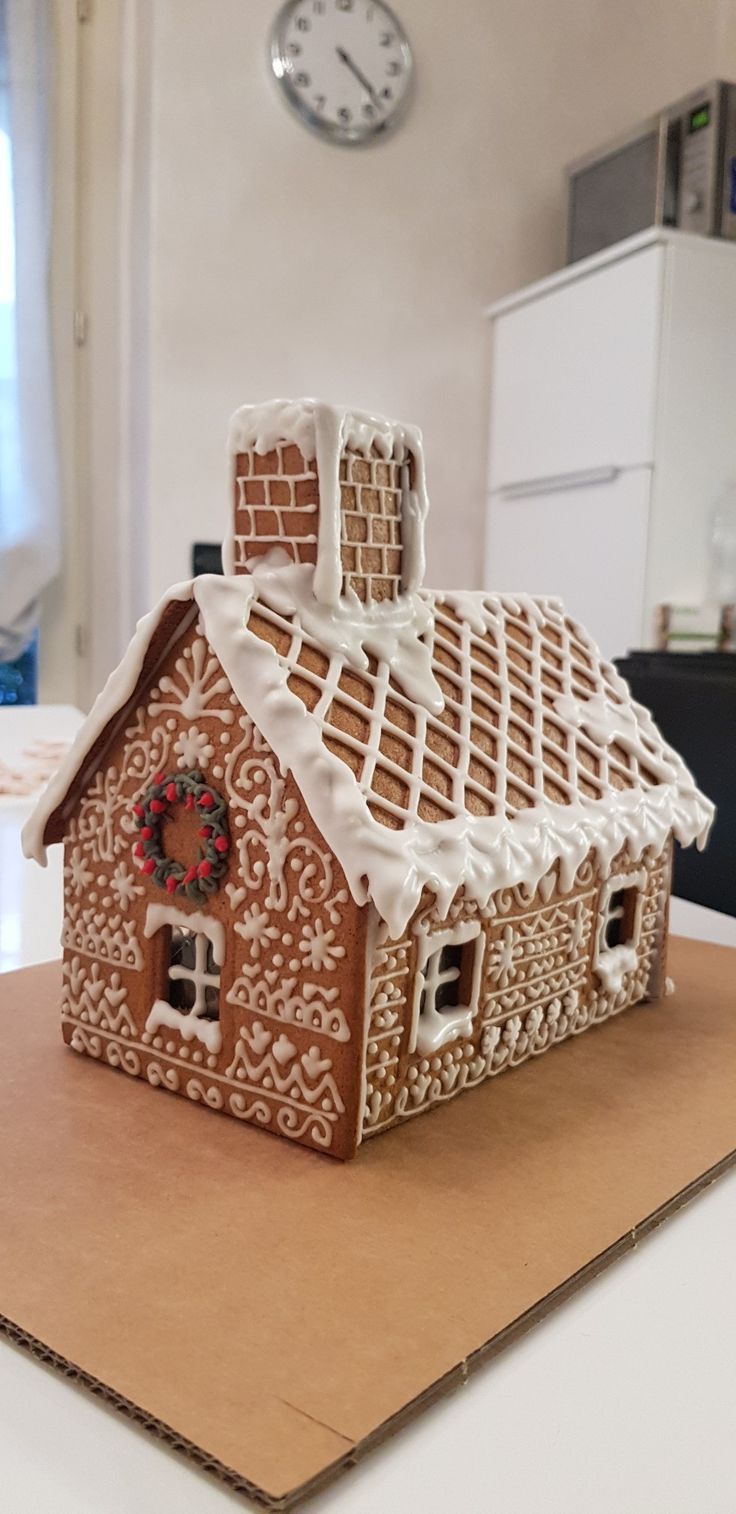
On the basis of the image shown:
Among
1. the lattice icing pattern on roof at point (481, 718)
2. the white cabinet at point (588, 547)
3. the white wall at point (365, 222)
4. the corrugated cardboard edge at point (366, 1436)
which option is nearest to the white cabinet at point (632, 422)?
the white cabinet at point (588, 547)

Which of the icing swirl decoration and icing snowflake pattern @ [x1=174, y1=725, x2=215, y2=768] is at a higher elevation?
icing snowflake pattern @ [x1=174, y1=725, x2=215, y2=768]

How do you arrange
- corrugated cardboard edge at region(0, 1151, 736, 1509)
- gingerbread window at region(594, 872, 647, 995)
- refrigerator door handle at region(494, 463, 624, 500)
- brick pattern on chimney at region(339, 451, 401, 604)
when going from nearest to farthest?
1. corrugated cardboard edge at region(0, 1151, 736, 1509)
2. brick pattern on chimney at region(339, 451, 401, 604)
3. gingerbread window at region(594, 872, 647, 995)
4. refrigerator door handle at region(494, 463, 624, 500)

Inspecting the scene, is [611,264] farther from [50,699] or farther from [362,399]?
[50,699]

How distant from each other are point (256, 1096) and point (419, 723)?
0.26m

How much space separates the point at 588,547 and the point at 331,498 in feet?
6.49

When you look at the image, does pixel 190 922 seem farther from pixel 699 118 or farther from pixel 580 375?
pixel 699 118

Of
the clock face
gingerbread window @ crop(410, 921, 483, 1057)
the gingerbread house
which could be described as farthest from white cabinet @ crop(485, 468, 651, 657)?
gingerbread window @ crop(410, 921, 483, 1057)

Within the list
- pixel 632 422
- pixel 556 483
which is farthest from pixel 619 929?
pixel 556 483

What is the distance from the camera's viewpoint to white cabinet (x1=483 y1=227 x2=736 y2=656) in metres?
2.42

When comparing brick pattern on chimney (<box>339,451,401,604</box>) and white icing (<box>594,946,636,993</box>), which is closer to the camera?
brick pattern on chimney (<box>339,451,401,604</box>)

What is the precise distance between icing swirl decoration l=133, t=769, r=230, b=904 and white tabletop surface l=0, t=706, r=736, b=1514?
0.30 metres

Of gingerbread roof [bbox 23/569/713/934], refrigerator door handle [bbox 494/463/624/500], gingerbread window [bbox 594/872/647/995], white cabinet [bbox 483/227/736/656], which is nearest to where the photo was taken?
gingerbread roof [bbox 23/569/713/934]

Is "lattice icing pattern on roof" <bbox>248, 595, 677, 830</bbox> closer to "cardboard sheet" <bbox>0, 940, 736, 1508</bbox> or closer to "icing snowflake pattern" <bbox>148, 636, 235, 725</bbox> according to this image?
"icing snowflake pattern" <bbox>148, 636, 235, 725</bbox>

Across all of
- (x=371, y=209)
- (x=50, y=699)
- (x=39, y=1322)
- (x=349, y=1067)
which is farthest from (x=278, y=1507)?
(x=371, y=209)
